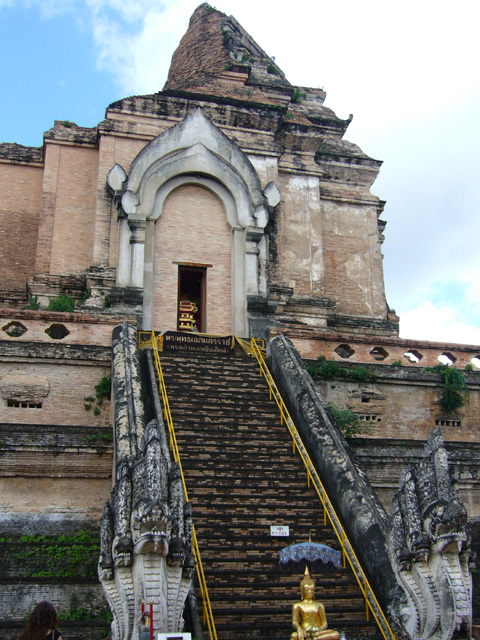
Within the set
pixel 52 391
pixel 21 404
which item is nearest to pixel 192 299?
pixel 52 391

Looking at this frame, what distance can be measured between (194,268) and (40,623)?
13.7 meters

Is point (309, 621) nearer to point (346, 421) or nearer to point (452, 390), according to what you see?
point (346, 421)

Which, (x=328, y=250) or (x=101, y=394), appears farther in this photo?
(x=328, y=250)

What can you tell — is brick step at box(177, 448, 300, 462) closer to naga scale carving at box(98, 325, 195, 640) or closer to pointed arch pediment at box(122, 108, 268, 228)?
naga scale carving at box(98, 325, 195, 640)

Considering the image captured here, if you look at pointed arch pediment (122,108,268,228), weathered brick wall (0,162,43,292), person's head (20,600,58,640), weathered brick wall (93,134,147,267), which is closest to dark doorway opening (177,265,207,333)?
pointed arch pediment (122,108,268,228)

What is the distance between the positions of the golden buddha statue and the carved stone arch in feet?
34.9

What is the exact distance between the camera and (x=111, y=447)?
13.2 meters

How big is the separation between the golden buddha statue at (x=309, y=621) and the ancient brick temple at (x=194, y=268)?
518 centimetres

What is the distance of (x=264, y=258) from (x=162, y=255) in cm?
259

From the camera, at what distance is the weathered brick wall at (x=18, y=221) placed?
20.7m

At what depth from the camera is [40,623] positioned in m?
6.41

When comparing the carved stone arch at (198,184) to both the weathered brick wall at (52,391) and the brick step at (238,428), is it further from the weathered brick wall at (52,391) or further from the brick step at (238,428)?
the brick step at (238,428)

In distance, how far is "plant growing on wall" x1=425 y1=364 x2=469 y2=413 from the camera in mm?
17000

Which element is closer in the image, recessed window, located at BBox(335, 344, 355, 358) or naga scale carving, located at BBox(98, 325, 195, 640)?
naga scale carving, located at BBox(98, 325, 195, 640)
